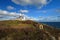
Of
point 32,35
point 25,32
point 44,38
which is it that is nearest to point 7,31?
point 25,32

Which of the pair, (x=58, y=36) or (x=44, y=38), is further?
(x=58, y=36)

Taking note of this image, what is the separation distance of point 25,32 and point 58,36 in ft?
25.8

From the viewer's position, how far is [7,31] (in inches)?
1182

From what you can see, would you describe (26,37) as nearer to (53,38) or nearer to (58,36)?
(53,38)

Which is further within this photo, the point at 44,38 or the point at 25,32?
the point at 25,32

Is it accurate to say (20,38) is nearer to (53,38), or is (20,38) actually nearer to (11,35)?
(11,35)

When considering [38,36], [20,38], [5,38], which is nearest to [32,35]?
[38,36]

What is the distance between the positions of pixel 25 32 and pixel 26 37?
3056mm

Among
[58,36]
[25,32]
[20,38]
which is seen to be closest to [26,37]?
[20,38]

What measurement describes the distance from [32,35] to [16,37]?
11.7 ft

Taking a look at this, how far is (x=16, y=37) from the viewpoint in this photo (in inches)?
1047

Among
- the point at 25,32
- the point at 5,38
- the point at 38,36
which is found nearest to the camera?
the point at 5,38

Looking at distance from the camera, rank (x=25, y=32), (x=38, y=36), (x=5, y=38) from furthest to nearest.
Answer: (x=25, y=32) → (x=38, y=36) → (x=5, y=38)

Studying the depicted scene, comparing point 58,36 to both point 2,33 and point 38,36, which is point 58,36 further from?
point 2,33
